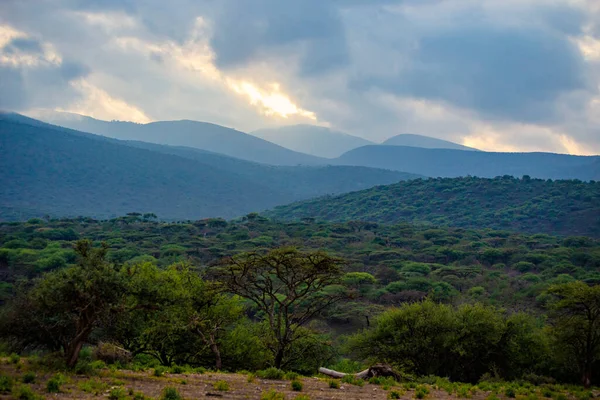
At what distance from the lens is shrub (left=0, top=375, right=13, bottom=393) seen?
1475cm

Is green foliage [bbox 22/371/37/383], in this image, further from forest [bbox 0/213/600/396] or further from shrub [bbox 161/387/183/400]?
shrub [bbox 161/387/183/400]

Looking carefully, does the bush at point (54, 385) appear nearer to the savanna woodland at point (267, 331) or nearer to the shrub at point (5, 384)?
the savanna woodland at point (267, 331)

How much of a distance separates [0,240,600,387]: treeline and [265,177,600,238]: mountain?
404ft

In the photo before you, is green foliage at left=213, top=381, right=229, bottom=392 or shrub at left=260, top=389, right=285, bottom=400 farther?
green foliage at left=213, top=381, right=229, bottom=392

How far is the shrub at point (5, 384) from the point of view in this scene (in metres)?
14.8

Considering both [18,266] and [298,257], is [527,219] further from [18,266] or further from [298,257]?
[298,257]

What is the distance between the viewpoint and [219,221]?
136000 mm

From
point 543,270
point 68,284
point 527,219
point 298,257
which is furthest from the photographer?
point 527,219

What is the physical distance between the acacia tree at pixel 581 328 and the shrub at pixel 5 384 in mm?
24212

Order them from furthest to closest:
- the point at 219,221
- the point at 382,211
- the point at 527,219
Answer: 1. the point at 382,211
2. the point at 527,219
3. the point at 219,221

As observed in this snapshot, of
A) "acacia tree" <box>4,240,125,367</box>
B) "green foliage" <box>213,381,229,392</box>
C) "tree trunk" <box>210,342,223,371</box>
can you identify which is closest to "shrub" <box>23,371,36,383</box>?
"acacia tree" <box>4,240,125,367</box>

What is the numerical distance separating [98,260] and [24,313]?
217 inches

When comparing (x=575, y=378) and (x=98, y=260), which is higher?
(x=98, y=260)

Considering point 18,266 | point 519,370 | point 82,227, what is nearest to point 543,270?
point 519,370
